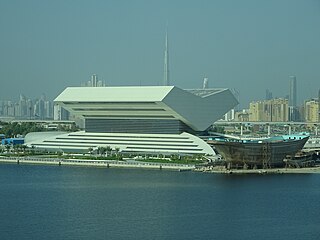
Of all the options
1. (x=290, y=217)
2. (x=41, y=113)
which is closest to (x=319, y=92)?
(x=41, y=113)

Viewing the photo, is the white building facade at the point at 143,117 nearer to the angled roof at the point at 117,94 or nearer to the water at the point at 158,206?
the angled roof at the point at 117,94

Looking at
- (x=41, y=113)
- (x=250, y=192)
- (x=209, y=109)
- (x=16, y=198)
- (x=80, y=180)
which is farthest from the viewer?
(x=41, y=113)

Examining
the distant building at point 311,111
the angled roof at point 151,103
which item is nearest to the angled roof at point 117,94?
the angled roof at point 151,103

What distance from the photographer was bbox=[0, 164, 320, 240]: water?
10.5m

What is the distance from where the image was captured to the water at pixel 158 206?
1047cm

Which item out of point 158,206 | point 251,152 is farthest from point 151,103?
point 158,206

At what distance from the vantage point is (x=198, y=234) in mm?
10273

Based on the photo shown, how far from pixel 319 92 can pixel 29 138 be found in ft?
95.8

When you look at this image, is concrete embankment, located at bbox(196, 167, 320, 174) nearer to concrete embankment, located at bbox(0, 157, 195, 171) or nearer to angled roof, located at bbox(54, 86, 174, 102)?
concrete embankment, located at bbox(0, 157, 195, 171)

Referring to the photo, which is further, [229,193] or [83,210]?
[229,193]

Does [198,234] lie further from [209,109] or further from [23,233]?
[209,109]

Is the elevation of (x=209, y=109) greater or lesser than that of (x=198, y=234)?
greater

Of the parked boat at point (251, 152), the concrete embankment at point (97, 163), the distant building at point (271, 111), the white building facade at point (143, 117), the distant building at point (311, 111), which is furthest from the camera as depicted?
the distant building at point (271, 111)

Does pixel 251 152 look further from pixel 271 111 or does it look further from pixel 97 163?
pixel 271 111
